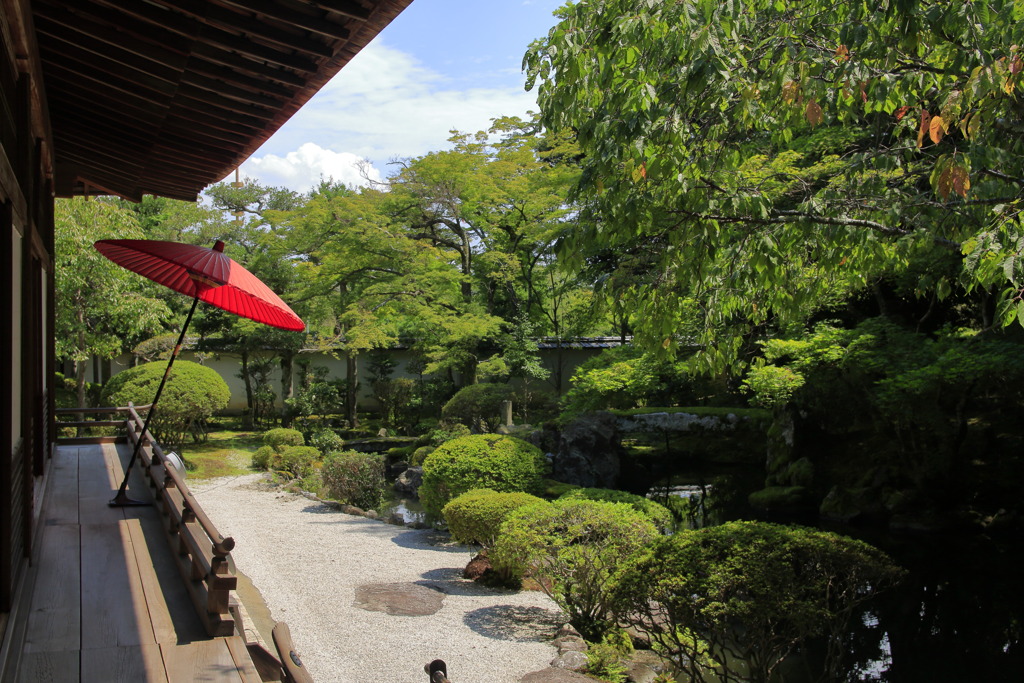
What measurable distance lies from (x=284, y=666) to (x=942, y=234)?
462cm

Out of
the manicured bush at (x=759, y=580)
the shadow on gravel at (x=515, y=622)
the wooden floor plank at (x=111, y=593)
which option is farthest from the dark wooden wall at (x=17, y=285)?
the shadow on gravel at (x=515, y=622)

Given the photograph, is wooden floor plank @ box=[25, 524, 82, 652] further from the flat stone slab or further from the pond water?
the pond water

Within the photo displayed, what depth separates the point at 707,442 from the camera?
15000 mm

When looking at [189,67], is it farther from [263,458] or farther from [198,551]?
[263,458]

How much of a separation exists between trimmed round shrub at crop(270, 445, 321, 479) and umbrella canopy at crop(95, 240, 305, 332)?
414 inches

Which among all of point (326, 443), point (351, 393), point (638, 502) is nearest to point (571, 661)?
point (638, 502)

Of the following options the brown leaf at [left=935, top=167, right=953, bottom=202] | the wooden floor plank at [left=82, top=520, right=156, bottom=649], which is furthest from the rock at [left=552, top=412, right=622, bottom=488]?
the brown leaf at [left=935, top=167, right=953, bottom=202]

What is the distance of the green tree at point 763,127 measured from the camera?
3539mm

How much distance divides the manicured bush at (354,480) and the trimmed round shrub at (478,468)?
2720 millimetres

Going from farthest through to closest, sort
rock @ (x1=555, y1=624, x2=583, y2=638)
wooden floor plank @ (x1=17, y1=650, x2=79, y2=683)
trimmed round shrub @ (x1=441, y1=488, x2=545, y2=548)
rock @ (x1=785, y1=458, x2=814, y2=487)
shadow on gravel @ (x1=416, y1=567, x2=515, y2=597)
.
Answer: rock @ (x1=785, y1=458, x2=814, y2=487)
trimmed round shrub @ (x1=441, y1=488, x2=545, y2=548)
shadow on gravel @ (x1=416, y1=567, x2=515, y2=597)
rock @ (x1=555, y1=624, x2=583, y2=638)
wooden floor plank @ (x1=17, y1=650, x2=79, y2=683)

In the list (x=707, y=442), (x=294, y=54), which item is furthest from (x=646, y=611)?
(x=707, y=442)

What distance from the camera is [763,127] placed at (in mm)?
5012

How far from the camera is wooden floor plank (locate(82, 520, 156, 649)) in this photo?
135 inches

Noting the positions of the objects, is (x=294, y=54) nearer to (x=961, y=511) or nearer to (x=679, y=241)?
(x=679, y=241)
